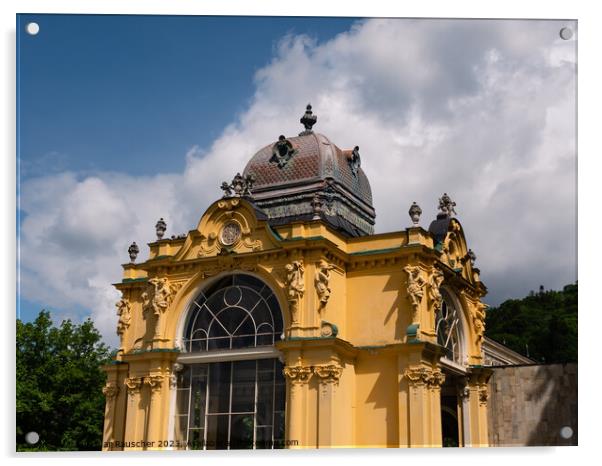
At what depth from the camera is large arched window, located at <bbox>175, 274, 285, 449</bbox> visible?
16688 millimetres

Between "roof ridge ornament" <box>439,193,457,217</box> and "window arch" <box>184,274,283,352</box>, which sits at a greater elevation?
"roof ridge ornament" <box>439,193,457,217</box>

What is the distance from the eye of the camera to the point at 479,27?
12.9 metres

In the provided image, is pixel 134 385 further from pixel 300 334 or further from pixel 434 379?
pixel 434 379

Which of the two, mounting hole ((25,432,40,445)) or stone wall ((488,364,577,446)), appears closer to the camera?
mounting hole ((25,432,40,445))

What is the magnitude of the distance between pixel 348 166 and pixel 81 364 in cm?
826

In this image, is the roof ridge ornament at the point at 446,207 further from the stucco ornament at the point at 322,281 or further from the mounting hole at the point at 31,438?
the mounting hole at the point at 31,438

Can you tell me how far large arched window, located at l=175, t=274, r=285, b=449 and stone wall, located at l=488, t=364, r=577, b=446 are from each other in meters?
4.24

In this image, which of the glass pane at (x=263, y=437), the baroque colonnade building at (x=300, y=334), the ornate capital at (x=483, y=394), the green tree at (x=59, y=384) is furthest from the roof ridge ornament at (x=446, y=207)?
the green tree at (x=59, y=384)

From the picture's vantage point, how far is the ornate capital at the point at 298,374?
53.1 feet

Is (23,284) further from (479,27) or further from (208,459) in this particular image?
(479,27)

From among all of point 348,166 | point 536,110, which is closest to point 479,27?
point 536,110

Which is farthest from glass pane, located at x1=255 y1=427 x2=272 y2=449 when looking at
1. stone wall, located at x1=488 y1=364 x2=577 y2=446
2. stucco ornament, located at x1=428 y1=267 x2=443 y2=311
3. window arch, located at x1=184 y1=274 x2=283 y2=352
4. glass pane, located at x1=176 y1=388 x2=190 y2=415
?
stone wall, located at x1=488 y1=364 x2=577 y2=446

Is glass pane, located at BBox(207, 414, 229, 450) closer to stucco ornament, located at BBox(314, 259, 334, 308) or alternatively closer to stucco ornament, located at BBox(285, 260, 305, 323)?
stucco ornament, located at BBox(285, 260, 305, 323)
